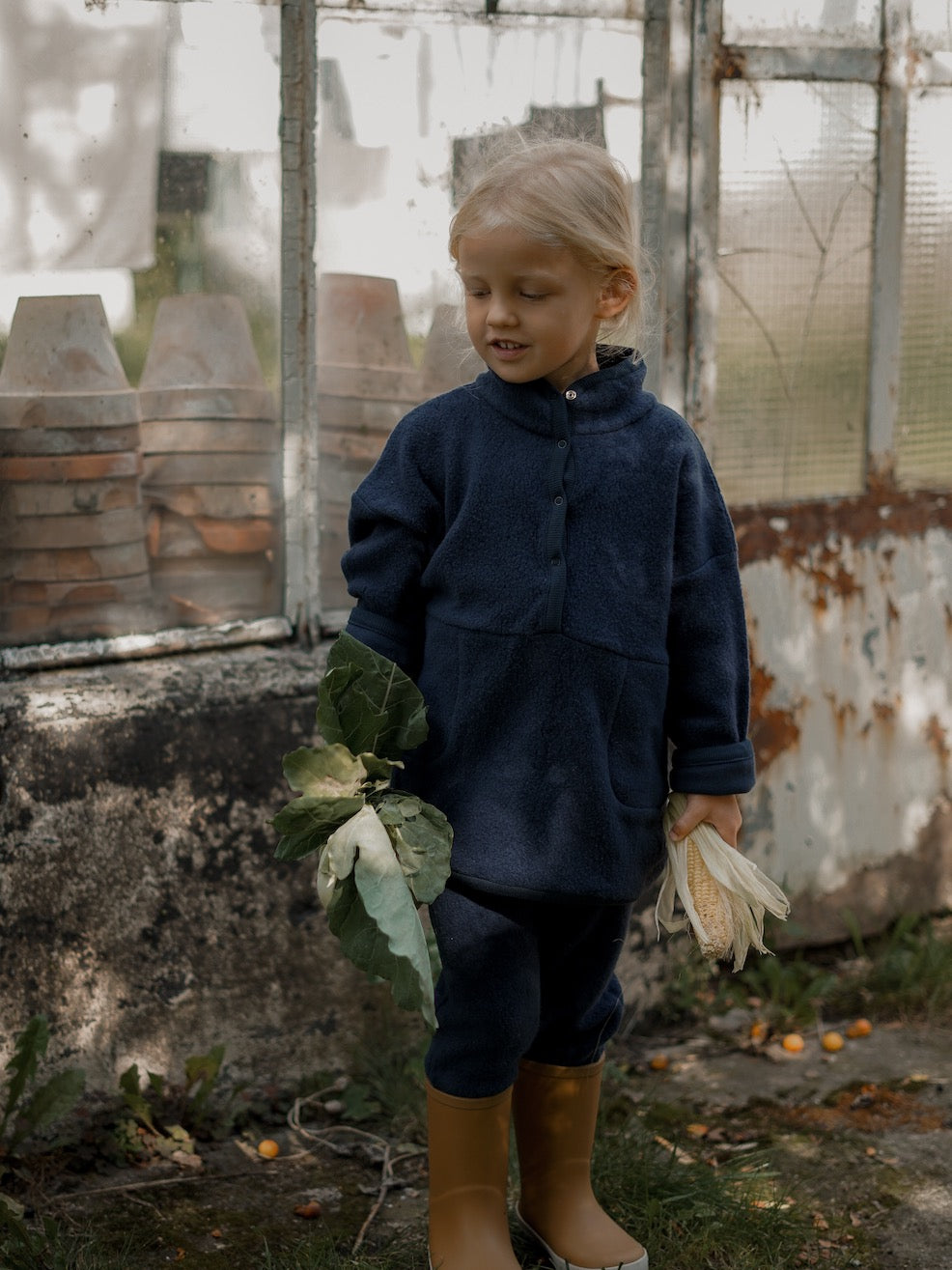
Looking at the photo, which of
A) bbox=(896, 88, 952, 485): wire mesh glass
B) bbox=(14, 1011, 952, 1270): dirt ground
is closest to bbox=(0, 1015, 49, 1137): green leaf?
bbox=(14, 1011, 952, 1270): dirt ground

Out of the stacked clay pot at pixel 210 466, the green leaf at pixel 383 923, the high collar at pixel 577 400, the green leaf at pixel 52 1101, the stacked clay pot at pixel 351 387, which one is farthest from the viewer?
the stacked clay pot at pixel 351 387

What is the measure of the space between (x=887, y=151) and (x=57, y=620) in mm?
2294

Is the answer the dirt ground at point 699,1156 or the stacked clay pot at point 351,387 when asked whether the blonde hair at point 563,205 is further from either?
the dirt ground at point 699,1156

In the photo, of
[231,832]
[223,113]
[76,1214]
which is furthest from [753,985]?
[223,113]

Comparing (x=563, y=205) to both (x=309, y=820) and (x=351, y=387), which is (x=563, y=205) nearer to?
(x=309, y=820)

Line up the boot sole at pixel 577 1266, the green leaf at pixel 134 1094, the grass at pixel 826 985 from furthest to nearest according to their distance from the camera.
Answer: the grass at pixel 826 985 < the green leaf at pixel 134 1094 < the boot sole at pixel 577 1266

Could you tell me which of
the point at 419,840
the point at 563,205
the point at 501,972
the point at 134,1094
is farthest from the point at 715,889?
the point at 134,1094

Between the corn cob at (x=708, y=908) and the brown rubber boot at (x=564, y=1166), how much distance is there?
35 cm

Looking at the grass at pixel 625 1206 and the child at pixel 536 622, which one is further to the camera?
the grass at pixel 625 1206

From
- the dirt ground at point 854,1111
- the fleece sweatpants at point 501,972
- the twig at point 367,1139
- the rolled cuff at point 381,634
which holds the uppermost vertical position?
the rolled cuff at point 381,634

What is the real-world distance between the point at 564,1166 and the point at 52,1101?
1.01 m

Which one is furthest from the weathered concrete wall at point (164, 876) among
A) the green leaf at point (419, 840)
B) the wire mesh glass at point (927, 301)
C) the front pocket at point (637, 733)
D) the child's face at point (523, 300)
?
the wire mesh glass at point (927, 301)

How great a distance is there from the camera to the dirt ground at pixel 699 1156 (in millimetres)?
2721

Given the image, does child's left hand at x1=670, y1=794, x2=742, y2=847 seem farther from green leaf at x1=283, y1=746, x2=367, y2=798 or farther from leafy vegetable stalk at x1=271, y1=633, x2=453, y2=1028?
green leaf at x1=283, y1=746, x2=367, y2=798
